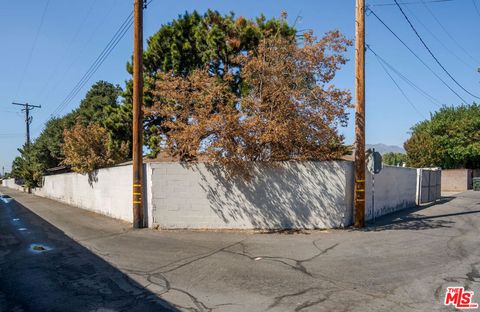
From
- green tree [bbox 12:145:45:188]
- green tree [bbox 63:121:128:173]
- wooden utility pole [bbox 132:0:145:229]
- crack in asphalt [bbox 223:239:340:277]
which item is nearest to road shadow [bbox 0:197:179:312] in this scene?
wooden utility pole [bbox 132:0:145:229]

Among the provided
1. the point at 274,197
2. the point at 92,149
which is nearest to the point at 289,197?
the point at 274,197

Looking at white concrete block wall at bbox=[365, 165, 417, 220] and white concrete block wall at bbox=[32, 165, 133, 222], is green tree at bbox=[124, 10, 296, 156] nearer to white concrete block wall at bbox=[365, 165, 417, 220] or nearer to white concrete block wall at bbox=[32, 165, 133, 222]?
white concrete block wall at bbox=[32, 165, 133, 222]

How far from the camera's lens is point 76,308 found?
593cm

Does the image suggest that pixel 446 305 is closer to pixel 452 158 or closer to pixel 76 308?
pixel 76 308

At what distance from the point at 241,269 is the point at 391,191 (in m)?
10.9

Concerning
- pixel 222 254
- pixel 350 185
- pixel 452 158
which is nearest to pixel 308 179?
pixel 350 185

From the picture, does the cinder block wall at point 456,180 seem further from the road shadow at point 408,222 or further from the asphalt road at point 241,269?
the asphalt road at point 241,269

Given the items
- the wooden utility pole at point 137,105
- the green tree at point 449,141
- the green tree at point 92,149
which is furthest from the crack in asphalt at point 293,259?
the green tree at point 449,141

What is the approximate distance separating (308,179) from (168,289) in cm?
710

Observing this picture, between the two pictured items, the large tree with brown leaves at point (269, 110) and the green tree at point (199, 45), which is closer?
the large tree with brown leaves at point (269, 110)

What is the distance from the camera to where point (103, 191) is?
19.2 metres

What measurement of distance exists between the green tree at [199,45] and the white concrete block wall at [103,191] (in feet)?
6.39

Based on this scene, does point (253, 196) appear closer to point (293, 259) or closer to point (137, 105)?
point (293, 259)

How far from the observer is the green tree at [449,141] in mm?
38094
